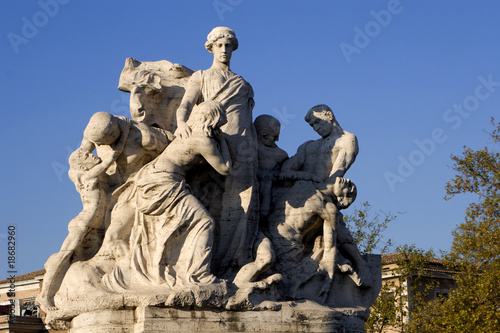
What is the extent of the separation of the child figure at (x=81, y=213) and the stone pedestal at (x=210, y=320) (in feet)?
2.34

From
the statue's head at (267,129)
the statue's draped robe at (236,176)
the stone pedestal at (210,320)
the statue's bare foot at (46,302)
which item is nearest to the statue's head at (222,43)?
the statue's draped robe at (236,176)

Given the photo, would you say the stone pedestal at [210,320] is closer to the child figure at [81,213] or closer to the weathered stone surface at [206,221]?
the weathered stone surface at [206,221]

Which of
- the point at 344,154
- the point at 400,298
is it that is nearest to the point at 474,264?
the point at 400,298

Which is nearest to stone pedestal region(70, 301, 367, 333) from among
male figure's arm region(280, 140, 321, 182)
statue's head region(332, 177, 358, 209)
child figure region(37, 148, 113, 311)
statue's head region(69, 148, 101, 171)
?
child figure region(37, 148, 113, 311)

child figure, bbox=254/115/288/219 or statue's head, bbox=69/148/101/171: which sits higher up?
child figure, bbox=254/115/288/219

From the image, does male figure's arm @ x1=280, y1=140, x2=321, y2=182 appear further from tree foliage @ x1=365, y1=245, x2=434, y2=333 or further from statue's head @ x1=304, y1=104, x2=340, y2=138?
tree foliage @ x1=365, y1=245, x2=434, y2=333

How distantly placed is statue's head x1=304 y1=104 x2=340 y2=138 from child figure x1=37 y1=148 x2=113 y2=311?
10.3 ft

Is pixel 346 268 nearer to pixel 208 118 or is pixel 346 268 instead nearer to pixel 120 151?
pixel 208 118

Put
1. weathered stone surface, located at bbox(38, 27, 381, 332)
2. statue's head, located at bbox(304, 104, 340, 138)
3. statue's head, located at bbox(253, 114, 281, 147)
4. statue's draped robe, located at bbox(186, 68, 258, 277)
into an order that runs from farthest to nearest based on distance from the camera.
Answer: statue's head, located at bbox(304, 104, 340, 138) < statue's head, located at bbox(253, 114, 281, 147) < statue's draped robe, located at bbox(186, 68, 258, 277) < weathered stone surface, located at bbox(38, 27, 381, 332)

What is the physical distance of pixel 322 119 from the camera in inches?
526

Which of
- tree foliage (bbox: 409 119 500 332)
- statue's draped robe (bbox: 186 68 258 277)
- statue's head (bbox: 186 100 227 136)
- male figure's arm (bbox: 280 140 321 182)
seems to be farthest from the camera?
tree foliage (bbox: 409 119 500 332)

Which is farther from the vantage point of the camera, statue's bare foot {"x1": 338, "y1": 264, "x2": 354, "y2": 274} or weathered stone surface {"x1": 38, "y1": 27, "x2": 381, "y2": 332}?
statue's bare foot {"x1": 338, "y1": 264, "x2": 354, "y2": 274}

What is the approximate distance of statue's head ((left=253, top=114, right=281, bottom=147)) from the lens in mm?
13219

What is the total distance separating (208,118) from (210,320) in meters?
2.60
